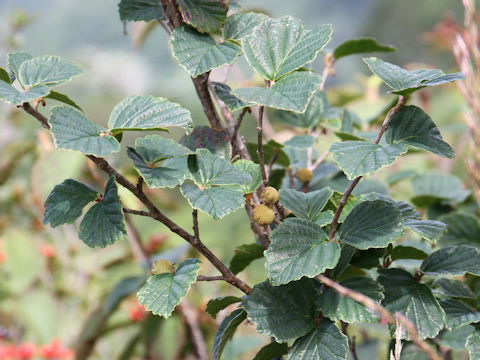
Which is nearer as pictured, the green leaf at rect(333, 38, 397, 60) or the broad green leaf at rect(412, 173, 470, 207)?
the green leaf at rect(333, 38, 397, 60)

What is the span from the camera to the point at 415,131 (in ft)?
1.15

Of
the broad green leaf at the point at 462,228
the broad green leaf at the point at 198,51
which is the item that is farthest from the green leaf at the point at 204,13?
the broad green leaf at the point at 462,228

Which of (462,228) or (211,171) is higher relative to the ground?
(211,171)

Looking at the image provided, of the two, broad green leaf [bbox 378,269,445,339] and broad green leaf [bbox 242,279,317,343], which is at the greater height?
broad green leaf [bbox 242,279,317,343]

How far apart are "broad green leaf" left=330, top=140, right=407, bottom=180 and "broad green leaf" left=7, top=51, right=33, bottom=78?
0.23 metres

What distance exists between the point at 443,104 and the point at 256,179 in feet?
5.34

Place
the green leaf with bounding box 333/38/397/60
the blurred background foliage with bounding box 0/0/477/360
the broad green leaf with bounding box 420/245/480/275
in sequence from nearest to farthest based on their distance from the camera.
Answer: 1. the broad green leaf with bounding box 420/245/480/275
2. the green leaf with bounding box 333/38/397/60
3. the blurred background foliage with bounding box 0/0/477/360

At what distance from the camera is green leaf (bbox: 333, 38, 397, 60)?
19.7 inches

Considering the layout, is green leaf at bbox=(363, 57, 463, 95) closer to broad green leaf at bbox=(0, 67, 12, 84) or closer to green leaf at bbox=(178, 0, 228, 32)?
green leaf at bbox=(178, 0, 228, 32)

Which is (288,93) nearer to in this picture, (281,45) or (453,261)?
(281,45)

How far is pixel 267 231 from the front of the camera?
0.41 metres

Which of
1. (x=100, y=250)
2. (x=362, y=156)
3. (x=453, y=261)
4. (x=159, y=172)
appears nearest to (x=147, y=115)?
(x=159, y=172)

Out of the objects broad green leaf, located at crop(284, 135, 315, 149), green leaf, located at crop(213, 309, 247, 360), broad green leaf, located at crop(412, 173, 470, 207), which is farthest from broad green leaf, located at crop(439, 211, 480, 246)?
green leaf, located at crop(213, 309, 247, 360)

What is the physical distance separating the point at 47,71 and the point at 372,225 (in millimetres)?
248
